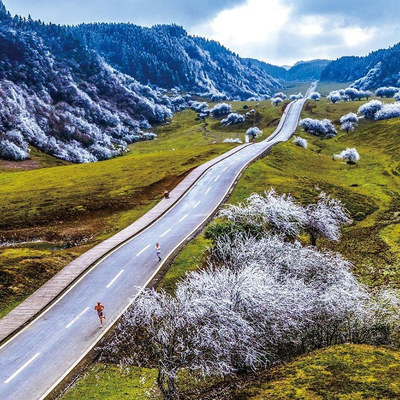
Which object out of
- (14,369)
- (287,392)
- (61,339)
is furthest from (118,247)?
(287,392)

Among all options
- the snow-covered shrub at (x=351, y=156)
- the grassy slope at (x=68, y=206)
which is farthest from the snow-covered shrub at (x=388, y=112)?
the grassy slope at (x=68, y=206)

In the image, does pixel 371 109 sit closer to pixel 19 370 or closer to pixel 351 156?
pixel 351 156

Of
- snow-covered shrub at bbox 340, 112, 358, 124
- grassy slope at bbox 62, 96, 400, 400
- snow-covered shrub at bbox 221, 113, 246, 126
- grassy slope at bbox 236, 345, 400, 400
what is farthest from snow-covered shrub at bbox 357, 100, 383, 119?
grassy slope at bbox 236, 345, 400, 400

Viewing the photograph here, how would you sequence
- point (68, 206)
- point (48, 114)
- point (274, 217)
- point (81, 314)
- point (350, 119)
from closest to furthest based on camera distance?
point (81, 314) → point (274, 217) → point (68, 206) → point (350, 119) → point (48, 114)

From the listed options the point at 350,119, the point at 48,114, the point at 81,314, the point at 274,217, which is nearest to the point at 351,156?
the point at 350,119

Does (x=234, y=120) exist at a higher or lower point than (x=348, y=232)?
higher

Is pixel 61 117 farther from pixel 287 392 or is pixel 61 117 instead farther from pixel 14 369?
pixel 287 392

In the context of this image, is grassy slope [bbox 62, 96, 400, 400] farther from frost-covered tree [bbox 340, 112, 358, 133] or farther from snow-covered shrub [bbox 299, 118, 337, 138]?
snow-covered shrub [bbox 299, 118, 337, 138]
